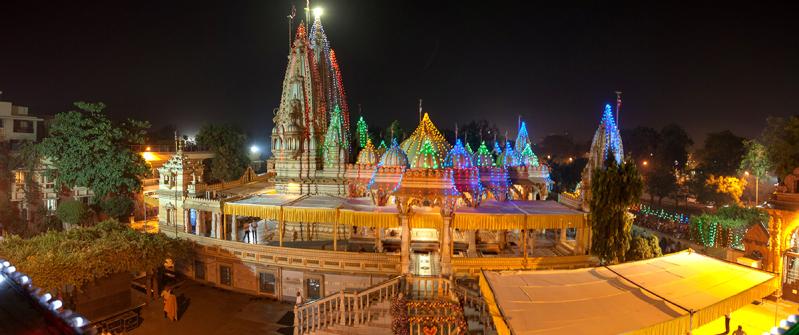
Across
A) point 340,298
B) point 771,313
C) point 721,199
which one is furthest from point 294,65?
point 721,199

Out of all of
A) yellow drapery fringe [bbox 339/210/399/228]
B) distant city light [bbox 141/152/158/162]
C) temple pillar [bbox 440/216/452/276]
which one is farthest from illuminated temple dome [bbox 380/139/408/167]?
distant city light [bbox 141/152/158/162]

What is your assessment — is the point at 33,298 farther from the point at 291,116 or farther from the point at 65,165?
the point at 65,165

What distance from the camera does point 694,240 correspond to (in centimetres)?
2661

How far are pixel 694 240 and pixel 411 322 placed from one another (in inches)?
945

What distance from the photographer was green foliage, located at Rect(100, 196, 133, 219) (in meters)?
29.0

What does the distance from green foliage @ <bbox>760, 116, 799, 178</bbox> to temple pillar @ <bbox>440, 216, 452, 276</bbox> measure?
27.8 meters

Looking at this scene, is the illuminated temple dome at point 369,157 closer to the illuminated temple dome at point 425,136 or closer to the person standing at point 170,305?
the illuminated temple dome at point 425,136

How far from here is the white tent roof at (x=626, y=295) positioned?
7.62 m

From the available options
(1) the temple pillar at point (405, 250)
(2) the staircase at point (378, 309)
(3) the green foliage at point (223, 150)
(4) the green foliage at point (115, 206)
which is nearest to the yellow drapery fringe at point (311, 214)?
(1) the temple pillar at point (405, 250)

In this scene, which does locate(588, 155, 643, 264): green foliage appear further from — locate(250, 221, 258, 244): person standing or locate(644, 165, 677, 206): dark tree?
locate(644, 165, 677, 206): dark tree

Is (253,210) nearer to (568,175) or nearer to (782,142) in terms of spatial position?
(782,142)

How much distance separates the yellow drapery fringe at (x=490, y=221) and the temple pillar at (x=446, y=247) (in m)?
0.84

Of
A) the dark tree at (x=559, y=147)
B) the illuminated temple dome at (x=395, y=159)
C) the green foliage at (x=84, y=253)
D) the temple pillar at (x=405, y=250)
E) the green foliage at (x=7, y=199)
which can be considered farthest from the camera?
Answer: the dark tree at (x=559, y=147)

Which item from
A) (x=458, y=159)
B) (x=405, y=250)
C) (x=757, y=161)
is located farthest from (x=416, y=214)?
(x=757, y=161)
